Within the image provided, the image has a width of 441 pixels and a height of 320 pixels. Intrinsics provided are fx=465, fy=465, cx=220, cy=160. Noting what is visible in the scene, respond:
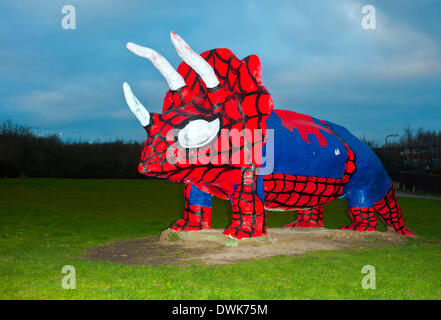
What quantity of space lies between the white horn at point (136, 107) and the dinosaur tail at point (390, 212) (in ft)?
16.9

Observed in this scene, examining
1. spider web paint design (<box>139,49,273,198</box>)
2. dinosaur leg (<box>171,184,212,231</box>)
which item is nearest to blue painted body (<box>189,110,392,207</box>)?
dinosaur leg (<box>171,184,212,231</box>)

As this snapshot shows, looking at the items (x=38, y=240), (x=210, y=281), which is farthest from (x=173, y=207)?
(x=210, y=281)

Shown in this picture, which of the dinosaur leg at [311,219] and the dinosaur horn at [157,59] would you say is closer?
the dinosaur horn at [157,59]

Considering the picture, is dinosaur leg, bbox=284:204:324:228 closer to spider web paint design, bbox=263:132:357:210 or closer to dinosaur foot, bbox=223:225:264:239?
spider web paint design, bbox=263:132:357:210

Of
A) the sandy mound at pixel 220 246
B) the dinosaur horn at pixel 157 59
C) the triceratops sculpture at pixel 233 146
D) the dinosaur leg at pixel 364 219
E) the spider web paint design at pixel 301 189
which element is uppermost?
the dinosaur horn at pixel 157 59

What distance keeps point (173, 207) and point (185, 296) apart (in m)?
16.0

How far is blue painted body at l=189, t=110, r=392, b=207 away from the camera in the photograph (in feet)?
24.2

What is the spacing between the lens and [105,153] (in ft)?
118

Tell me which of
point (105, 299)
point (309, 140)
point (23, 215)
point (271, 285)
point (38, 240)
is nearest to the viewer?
point (105, 299)

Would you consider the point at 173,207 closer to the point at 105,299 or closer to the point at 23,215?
the point at 23,215

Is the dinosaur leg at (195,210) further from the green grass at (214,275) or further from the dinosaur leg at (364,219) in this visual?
the dinosaur leg at (364,219)

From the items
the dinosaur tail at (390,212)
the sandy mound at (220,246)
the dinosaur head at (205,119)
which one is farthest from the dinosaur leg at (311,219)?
the dinosaur head at (205,119)

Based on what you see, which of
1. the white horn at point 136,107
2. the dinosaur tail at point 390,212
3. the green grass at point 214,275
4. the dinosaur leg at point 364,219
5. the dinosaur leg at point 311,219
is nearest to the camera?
the green grass at point 214,275

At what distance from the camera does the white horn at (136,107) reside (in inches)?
239
